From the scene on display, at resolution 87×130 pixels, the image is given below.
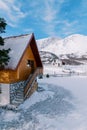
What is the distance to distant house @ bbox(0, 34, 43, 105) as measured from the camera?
24.3 m

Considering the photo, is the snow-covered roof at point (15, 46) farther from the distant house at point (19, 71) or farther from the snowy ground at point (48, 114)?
the snowy ground at point (48, 114)

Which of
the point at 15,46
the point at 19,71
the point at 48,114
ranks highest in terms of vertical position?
the point at 15,46

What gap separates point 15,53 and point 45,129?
33.9ft

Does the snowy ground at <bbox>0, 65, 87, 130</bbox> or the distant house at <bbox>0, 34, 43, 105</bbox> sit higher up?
the distant house at <bbox>0, 34, 43, 105</bbox>

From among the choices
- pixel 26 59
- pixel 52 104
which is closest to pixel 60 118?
pixel 52 104

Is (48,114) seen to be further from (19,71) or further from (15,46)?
(15,46)

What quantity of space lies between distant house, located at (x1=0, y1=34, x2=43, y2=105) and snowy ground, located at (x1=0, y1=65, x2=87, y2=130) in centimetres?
136

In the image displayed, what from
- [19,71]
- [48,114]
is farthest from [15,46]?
[48,114]

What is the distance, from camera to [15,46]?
2628 centimetres

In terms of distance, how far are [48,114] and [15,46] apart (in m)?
9.30

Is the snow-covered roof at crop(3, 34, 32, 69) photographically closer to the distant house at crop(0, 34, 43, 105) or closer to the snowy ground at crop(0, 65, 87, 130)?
the distant house at crop(0, 34, 43, 105)

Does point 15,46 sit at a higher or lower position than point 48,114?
higher

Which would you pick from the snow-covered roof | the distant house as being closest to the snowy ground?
the distant house

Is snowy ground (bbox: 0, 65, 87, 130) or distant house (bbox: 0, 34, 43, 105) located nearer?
snowy ground (bbox: 0, 65, 87, 130)
